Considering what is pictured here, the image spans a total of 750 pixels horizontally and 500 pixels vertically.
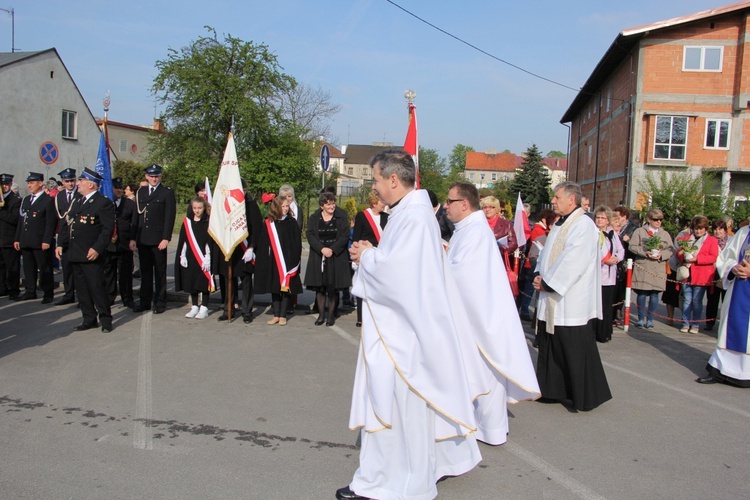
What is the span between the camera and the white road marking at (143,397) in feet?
14.9

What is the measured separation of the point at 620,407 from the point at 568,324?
1.01 metres

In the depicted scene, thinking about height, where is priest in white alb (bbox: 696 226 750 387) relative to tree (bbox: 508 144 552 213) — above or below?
below

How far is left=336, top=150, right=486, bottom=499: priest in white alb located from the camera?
346cm

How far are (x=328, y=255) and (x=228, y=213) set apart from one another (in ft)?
5.22

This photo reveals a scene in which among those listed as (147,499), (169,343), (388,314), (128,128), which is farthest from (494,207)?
(128,128)

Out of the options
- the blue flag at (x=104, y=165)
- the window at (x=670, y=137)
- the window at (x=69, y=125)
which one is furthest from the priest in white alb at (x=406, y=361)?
the window at (x=69, y=125)

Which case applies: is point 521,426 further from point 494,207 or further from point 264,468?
point 494,207

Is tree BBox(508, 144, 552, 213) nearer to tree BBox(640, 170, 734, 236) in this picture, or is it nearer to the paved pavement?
tree BBox(640, 170, 734, 236)

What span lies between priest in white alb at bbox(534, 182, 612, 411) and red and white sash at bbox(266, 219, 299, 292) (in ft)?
13.9

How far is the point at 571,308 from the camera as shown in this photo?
5.47m

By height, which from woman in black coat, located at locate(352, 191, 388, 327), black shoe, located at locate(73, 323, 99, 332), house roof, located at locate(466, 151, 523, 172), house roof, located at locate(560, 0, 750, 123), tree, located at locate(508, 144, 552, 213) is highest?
house roof, located at locate(466, 151, 523, 172)

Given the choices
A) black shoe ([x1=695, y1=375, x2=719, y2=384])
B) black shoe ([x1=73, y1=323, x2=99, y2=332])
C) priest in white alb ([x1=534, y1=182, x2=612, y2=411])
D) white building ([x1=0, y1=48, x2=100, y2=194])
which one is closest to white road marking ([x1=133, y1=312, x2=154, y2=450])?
black shoe ([x1=73, y1=323, x2=99, y2=332])

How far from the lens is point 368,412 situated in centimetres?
355

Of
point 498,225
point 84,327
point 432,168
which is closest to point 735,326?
point 498,225
